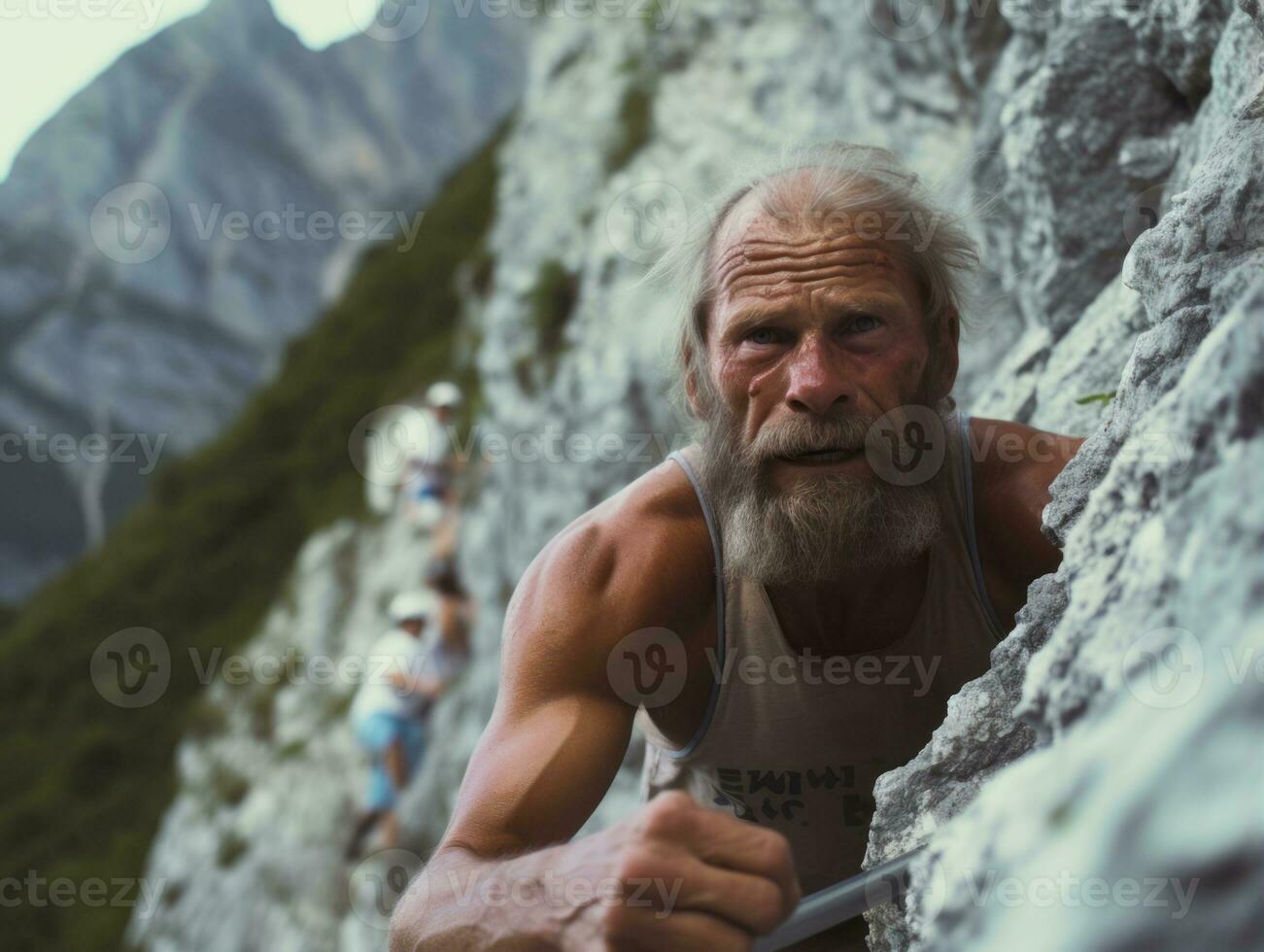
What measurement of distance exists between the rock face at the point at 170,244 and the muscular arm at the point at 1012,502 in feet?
129

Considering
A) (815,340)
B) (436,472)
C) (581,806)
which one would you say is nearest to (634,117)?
(436,472)

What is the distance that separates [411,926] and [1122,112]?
4387 millimetres

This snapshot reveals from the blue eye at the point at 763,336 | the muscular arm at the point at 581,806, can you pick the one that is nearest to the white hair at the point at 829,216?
the blue eye at the point at 763,336

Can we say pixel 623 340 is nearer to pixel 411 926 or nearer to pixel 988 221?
pixel 988 221

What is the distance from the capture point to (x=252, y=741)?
61.2ft

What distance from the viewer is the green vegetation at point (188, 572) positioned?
64.7 ft

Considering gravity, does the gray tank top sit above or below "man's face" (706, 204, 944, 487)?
below

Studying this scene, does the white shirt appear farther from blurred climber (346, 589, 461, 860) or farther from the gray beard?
the gray beard

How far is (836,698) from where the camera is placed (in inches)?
129

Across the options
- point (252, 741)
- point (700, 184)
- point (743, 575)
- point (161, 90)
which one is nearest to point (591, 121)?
point (700, 184)

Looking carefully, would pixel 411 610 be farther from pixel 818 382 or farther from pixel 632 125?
pixel 818 382

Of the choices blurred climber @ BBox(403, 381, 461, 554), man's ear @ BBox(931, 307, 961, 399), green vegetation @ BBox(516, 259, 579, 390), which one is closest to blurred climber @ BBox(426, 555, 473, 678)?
blurred climber @ BBox(403, 381, 461, 554)

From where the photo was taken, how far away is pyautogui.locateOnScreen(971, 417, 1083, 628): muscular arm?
3207mm

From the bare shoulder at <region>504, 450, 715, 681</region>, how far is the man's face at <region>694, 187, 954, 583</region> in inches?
4.4
